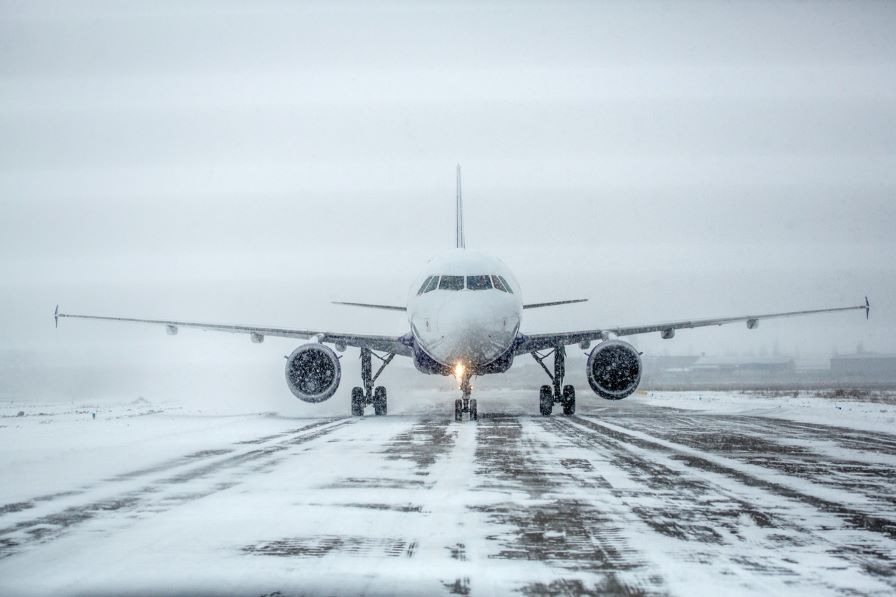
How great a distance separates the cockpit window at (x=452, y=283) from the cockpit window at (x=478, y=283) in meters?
0.21

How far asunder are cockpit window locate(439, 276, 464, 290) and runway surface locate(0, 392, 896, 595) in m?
6.82

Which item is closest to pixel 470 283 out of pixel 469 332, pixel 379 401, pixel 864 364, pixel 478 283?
pixel 478 283

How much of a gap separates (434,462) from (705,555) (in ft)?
20.3

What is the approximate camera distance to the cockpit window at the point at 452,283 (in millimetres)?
20253

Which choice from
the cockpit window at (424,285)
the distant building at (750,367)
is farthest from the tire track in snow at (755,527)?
the distant building at (750,367)

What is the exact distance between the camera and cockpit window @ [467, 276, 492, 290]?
2017 cm

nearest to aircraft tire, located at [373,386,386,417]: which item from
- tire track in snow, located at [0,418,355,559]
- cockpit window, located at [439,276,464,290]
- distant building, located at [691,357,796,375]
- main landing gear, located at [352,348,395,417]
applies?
main landing gear, located at [352,348,395,417]

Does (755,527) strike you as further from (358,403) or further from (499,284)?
(358,403)

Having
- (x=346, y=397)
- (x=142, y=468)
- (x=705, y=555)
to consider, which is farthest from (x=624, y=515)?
(x=346, y=397)

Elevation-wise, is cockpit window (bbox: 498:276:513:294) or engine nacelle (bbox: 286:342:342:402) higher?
cockpit window (bbox: 498:276:513:294)

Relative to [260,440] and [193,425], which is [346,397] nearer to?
[193,425]

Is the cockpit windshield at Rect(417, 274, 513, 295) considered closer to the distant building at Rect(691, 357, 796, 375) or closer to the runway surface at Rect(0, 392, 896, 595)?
the runway surface at Rect(0, 392, 896, 595)

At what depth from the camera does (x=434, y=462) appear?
450 inches

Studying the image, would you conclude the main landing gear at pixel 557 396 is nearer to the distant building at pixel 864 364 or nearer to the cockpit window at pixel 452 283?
the cockpit window at pixel 452 283
